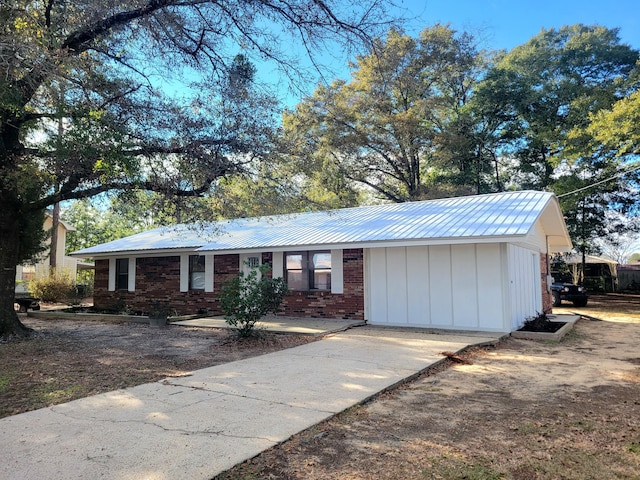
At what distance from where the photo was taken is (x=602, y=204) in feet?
89.2

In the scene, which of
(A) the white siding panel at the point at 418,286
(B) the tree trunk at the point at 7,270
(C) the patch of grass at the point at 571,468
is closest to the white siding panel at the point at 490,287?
(A) the white siding panel at the point at 418,286

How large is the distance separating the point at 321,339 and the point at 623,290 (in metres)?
27.2

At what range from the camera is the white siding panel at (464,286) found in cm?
1020

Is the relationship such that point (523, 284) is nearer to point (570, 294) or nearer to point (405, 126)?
point (570, 294)

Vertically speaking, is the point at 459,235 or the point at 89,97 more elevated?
the point at 89,97

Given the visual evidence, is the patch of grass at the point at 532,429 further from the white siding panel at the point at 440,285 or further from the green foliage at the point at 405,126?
the green foliage at the point at 405,126

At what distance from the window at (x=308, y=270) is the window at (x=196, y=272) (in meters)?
3.94

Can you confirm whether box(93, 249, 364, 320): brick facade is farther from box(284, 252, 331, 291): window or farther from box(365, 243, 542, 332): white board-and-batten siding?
box(365, 243, 542, 332): white board-and-batten siding

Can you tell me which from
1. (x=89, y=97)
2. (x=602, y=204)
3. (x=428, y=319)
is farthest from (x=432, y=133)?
(x=89, y=97)

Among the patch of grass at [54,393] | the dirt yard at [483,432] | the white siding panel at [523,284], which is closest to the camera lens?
the dirt yard at [483,432]

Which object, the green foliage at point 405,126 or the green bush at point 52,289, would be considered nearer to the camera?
the green bush at point 52,289

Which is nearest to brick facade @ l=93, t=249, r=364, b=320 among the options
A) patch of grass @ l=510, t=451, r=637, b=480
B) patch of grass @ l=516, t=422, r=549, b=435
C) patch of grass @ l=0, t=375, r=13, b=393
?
patch of grass @ l=0, t=375, r=13, b=393

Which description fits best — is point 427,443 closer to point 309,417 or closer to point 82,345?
point 309,417

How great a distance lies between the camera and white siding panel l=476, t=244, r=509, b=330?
32.4 ft
